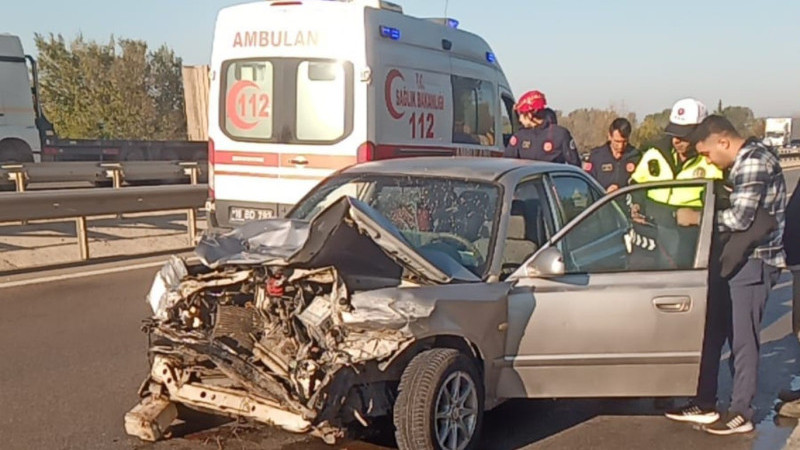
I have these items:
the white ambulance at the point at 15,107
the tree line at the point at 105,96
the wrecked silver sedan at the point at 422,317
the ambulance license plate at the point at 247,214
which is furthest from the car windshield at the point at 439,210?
the tree line at the point at 105,96

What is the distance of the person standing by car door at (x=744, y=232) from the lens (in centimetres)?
446

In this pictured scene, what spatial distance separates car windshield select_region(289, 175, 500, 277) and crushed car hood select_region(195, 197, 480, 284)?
0.15 meters

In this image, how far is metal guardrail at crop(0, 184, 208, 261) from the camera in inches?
365

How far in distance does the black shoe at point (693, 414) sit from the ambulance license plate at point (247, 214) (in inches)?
184

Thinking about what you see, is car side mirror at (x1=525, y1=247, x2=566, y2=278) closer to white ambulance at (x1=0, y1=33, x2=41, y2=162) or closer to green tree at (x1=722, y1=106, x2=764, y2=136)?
green tree at (x1=722, y1=106, x2=764, y2=136)

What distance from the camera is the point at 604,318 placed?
4160 mm

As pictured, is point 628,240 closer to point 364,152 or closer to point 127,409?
point 127,409

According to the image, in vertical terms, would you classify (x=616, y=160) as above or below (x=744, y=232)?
above

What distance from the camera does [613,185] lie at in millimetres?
7352

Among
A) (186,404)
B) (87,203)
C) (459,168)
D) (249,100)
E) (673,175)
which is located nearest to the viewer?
(186,404)

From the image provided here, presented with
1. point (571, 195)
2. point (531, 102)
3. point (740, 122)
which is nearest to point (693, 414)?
point (571, 195)

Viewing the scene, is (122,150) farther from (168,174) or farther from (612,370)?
(612,370)

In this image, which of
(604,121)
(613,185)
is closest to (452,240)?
(613,185)

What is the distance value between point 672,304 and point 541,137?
399 cm
